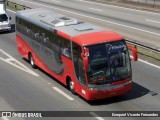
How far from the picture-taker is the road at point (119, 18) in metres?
32.0

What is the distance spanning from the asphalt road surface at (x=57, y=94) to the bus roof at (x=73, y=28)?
2.67m

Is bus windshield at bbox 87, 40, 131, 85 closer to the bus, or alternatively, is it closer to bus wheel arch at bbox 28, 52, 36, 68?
the bus

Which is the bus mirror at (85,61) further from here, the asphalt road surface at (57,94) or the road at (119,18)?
the road at (119,18)

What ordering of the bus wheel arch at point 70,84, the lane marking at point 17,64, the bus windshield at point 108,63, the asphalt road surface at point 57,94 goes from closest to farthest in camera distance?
the bus windshield at point 108,63 → the asphalt road surface at point 57,94 → the bus wheel arch at point 70,84 → the lane marking at point 17,64

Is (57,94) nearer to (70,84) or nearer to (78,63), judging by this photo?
(70,84)

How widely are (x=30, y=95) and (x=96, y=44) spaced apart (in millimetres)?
4234

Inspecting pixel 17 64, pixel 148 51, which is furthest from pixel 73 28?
pixel 148 51

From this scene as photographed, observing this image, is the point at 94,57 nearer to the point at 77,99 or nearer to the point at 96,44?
the point at 96,44

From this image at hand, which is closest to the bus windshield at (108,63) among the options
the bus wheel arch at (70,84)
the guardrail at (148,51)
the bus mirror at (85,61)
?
the bus mirror at (85,61)

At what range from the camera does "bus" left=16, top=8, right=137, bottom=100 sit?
642 inches

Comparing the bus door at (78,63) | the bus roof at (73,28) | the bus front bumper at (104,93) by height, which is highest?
the bus roof at (73,28)

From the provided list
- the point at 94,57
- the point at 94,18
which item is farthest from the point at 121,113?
the point at 94,18

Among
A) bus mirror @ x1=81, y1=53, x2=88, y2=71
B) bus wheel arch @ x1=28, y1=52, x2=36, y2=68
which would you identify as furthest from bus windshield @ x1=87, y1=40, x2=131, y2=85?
bus wheel arch @ x1=28, y1=52, x2=36, y2=68

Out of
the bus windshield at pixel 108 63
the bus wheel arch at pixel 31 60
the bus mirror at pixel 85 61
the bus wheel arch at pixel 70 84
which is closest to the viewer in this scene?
the bus mirror at pixel 85 61
